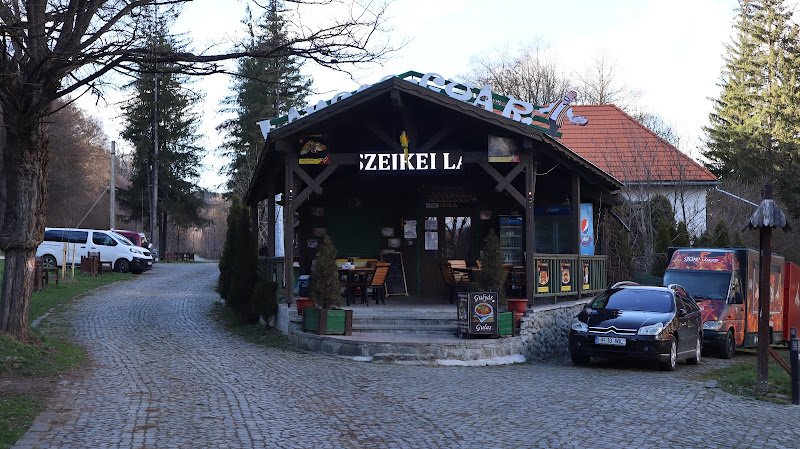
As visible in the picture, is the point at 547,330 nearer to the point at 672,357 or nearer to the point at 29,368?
the point at 672,357

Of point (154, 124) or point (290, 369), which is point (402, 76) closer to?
point (290, 369)

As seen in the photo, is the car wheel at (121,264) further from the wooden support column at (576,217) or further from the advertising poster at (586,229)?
the wooden support column at (576,217)

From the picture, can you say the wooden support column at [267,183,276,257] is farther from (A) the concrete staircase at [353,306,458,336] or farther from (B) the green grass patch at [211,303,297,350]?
(A) the concrete staircase at [353,306,458,336]

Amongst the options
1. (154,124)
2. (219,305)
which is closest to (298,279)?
(219,305)

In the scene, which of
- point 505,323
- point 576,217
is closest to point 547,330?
point 505,323

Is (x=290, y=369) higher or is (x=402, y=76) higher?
(x=402, y=76)

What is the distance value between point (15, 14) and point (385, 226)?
10.5m

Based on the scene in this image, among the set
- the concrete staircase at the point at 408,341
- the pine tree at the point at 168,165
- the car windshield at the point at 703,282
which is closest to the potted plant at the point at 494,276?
the concrete staircase at the point at 408,341

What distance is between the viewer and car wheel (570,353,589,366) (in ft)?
50.5

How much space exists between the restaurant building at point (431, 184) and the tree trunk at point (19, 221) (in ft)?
15.6

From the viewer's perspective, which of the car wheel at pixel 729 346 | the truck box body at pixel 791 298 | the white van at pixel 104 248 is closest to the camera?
the car wheel at pixel 729 346

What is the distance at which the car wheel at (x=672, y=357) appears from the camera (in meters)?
15.0

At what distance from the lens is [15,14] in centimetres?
1174

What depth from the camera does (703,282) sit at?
20.2 metres
